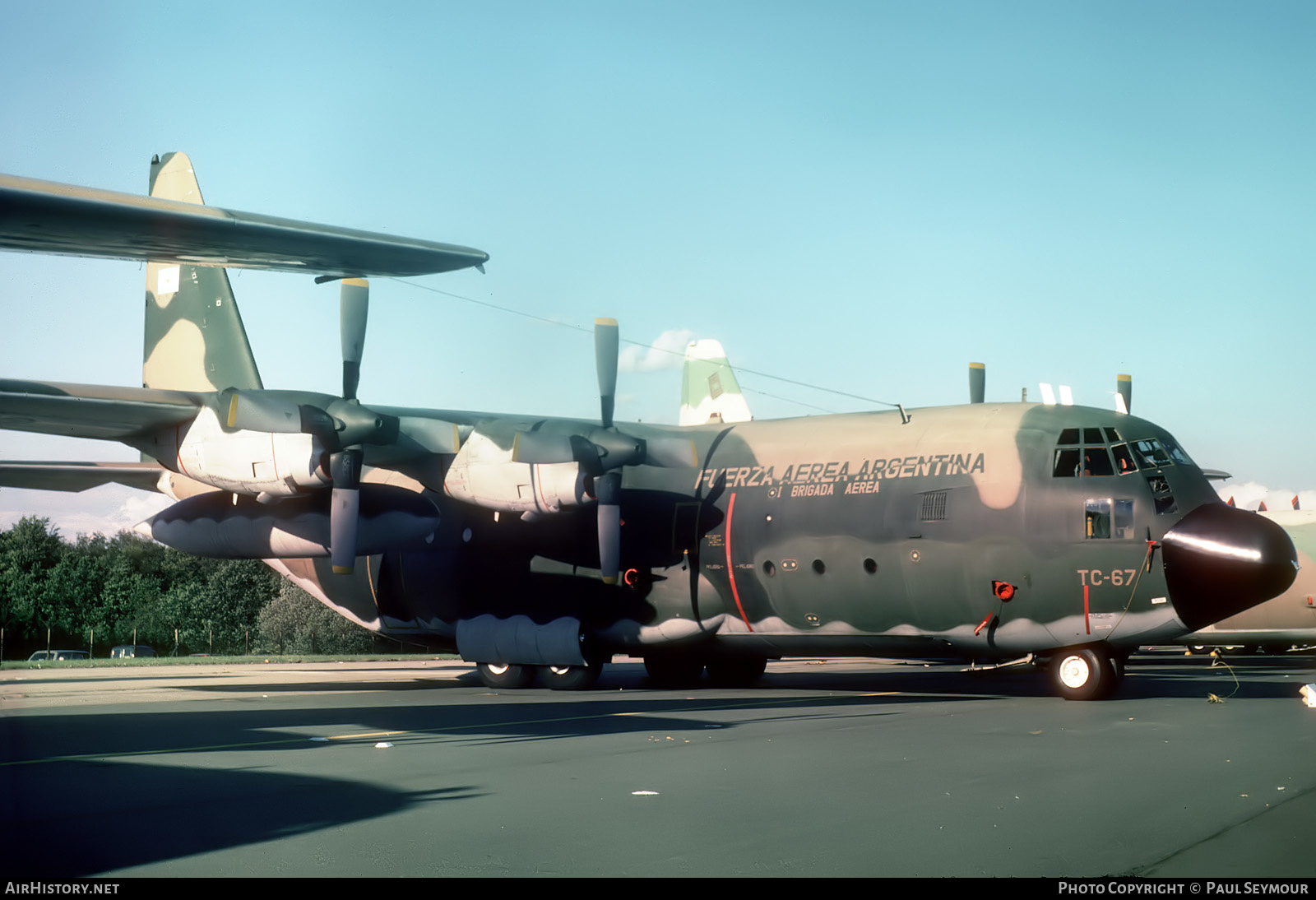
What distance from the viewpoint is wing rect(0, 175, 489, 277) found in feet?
11.7

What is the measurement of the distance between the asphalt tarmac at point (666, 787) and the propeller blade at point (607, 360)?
471 cm

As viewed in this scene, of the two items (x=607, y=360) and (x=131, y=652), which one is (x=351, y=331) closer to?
(x=607, y=360)

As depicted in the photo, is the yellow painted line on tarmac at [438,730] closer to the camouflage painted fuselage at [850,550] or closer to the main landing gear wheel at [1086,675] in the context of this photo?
the camouflage painted fuselage at [850,550]

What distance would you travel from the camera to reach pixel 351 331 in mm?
17516

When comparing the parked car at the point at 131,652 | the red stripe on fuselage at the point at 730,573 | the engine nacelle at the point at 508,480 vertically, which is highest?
the engine nacelle at the point at 508,480

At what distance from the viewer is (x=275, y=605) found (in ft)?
167

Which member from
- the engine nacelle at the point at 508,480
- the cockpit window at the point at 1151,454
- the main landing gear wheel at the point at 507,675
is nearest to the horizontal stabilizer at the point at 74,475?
the engine nacelle at the point at 508,480

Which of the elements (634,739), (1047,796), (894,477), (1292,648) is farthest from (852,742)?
(1292,648)

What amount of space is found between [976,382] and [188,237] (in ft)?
57.1

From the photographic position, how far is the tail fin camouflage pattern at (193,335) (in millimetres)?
21391

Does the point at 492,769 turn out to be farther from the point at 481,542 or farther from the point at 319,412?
the point at 481,542

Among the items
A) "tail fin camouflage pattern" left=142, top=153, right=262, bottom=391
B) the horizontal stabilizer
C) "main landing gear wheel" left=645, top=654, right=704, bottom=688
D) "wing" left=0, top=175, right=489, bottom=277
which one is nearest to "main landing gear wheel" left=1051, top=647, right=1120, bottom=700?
"main landing gear wheel" left=645, top=654, right=704, bottom=688

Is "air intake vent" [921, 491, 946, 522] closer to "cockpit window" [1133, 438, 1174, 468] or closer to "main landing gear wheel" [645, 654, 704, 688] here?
"cockpit window" [1133, 438, 1174, 468]
